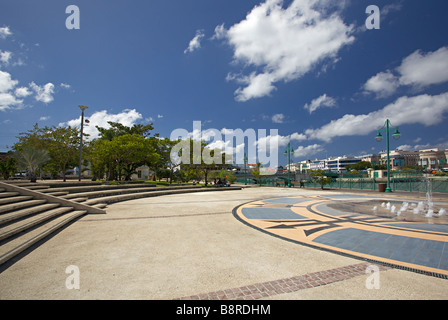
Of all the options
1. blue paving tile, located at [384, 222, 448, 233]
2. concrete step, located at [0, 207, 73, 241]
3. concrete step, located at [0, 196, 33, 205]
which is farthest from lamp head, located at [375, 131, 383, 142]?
concrete step, located at [0, 196, 33, 205]

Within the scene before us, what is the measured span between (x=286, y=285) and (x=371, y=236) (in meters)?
4.46

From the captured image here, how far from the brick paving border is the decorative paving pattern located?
0.84 m

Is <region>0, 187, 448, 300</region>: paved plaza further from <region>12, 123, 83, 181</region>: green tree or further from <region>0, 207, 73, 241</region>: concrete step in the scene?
<region>12, 123, 83, 181</region>: green tree

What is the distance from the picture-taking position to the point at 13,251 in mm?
4520

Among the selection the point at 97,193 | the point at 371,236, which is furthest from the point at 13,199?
the point at 371,236

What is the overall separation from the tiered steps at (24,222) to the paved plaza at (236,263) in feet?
1.08

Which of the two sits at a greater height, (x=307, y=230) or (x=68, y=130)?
(x=68, y=130)
